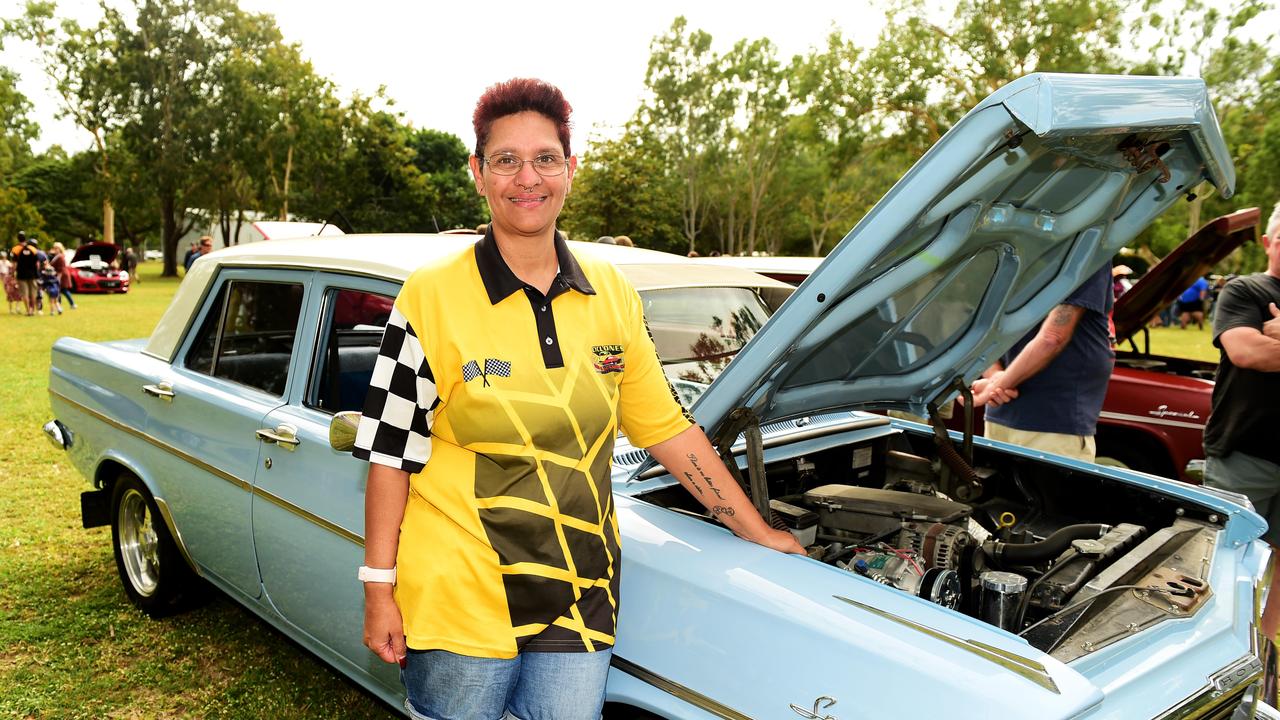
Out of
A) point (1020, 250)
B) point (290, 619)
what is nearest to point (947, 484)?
point (1020, 250)

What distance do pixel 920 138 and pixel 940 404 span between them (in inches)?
990

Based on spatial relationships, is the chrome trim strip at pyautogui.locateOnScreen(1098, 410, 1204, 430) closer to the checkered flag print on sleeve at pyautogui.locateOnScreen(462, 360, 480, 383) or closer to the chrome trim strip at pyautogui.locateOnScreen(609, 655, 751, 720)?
the chrome trim strip at pyautogui.locateOnScreen(609, 655, 751, 720)

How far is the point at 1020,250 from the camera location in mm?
2324

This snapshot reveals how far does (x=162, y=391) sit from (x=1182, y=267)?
5.43 metres

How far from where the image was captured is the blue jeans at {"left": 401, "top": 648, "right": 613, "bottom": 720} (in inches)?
64.4

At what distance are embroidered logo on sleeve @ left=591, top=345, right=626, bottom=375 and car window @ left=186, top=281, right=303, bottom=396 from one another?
1.94 meters

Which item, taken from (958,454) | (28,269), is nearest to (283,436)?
(958,454)

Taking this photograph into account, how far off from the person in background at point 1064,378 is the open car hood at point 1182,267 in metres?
0.88

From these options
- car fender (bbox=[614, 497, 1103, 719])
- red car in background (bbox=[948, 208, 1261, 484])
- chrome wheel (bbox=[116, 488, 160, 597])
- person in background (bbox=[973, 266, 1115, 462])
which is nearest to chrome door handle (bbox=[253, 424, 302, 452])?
car fender (bbox=[614, 497, 1103, 719])

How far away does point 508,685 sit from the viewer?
1.68m

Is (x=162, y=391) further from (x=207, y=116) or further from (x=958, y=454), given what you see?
(x=207, y=116)

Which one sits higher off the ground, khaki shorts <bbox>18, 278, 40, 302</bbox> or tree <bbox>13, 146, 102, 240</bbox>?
tree <bbox>13, 146, 102, 240</bbox>

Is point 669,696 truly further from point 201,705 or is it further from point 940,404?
point 201,705

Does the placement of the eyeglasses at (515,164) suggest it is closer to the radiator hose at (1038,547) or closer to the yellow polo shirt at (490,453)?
the yellow polo shirt at (490,453)
